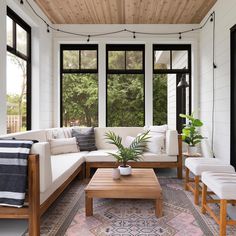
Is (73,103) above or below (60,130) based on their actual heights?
above

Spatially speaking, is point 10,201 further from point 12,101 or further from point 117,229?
point 12,101

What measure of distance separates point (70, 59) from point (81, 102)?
3.26 feet

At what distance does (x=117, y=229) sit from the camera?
7.92ft

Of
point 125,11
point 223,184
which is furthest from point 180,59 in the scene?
point 223,184

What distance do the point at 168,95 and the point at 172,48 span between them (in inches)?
41.3

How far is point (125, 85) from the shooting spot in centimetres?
571

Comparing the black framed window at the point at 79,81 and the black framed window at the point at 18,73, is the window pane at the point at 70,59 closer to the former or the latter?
the black framed window at the point at 79,81

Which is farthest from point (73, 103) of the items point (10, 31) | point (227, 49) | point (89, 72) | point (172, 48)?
point (227, 49)

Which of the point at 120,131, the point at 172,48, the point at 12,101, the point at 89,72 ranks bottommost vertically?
the point at 120,131

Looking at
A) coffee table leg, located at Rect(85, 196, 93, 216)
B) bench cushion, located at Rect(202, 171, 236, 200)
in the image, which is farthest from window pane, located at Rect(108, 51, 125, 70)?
bench cushion, located at Rect(202, 171, 236, 200)

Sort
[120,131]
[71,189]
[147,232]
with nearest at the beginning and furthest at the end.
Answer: [147,232] < [71,189] < [120,131]

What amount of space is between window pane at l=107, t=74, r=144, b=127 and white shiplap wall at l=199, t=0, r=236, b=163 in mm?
1338

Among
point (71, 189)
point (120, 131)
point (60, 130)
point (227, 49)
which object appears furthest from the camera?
point (120, 131)

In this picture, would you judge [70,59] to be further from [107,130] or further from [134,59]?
[107,130]
